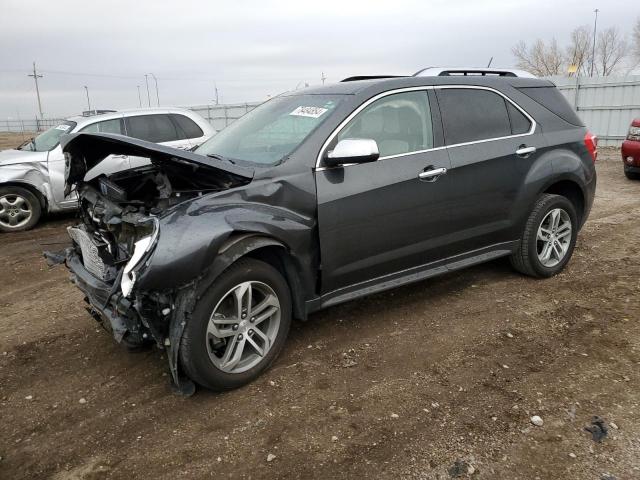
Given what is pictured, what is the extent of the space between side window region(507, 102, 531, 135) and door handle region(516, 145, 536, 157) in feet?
0.44

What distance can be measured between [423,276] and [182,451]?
7.03 ft

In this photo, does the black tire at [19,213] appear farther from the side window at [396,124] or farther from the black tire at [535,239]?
the black tire at [535,239]

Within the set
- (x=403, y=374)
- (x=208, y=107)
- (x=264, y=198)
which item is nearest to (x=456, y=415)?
(x=403, y=374)

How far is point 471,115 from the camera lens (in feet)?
13.6

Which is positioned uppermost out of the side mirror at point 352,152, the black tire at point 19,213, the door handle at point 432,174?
the side mirror at point 352,152

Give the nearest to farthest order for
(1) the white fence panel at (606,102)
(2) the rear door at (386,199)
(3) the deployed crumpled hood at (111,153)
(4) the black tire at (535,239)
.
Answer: (3) the deployed crumpled hood at (111,153) → (2) the rear door at (386,199) → (4) the black tire at (535,239) → (1) the white fence panel at (606,102)

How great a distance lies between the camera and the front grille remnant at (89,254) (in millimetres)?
3277

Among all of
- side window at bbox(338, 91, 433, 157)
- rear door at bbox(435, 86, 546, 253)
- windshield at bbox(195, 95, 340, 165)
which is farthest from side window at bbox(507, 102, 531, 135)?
windshield at bbox(195, 95, 340, 165)

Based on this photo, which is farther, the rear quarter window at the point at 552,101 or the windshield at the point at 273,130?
the rear quarter window at the point at 552,101

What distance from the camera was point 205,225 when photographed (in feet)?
9.27

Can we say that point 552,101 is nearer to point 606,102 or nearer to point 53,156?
point 53,156

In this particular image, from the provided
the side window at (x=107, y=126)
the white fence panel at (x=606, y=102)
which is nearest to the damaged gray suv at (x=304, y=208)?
the side window at (x=107, y=126)

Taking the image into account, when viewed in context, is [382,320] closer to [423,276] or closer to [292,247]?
[423,276]

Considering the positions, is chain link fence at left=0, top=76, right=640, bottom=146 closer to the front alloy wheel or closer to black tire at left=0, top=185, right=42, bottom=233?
black tire at left=0, top=185, right=42, bottom=233
